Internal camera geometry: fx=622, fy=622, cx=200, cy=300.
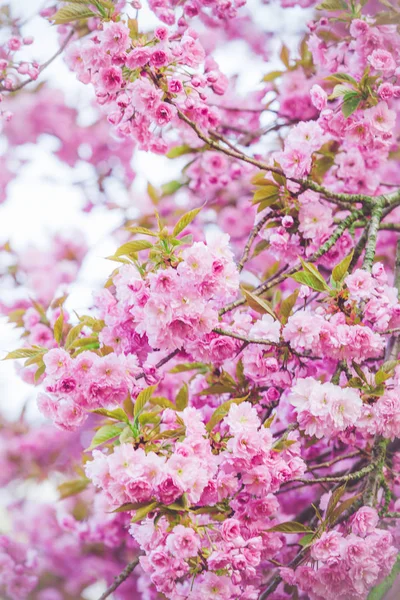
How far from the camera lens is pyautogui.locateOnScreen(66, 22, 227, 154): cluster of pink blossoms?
5.15 ft

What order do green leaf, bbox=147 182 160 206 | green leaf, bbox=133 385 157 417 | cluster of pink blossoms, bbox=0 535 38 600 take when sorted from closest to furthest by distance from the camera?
green leaf, bbox=133 385 157 417
cluster of pink blossoms, bbox=0 535 38 600
green leaf, bbox=147 182 160 206

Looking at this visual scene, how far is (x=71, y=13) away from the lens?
1.63 m

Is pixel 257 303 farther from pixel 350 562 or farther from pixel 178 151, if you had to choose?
pixel 178 151

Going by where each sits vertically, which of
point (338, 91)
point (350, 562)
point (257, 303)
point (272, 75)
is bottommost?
point (350, 562)

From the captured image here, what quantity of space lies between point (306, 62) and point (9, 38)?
1.17 m

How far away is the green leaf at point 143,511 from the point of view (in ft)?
4.08

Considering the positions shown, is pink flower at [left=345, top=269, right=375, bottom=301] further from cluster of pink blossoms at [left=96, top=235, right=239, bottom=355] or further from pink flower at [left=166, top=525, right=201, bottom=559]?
pink flower at [left=166, top=525, right=201, bottom=559]

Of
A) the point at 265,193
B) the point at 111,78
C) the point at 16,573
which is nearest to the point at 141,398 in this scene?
the point at 265,193

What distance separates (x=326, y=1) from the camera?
195cm

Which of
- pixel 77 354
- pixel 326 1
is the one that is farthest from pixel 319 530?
pixel 326 1

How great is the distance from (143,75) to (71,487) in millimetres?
1636

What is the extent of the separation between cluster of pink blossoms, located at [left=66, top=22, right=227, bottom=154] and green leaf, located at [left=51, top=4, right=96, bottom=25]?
7 centimetres

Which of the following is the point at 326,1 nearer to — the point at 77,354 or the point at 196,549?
the point at 77,354

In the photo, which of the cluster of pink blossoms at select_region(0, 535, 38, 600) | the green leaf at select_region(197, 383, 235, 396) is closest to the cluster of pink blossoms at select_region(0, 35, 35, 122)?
the green leaf at select_region(197, 383, 235, 396)
